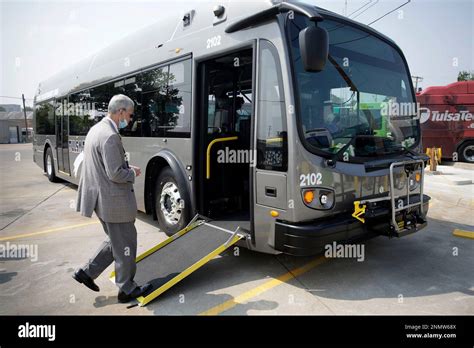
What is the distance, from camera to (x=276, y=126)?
11.2 ft

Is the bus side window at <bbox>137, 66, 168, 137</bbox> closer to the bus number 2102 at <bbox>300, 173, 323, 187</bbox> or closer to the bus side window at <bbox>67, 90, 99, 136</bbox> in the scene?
the bus side window at <bbox>67, 90, 99, 136</bbox>

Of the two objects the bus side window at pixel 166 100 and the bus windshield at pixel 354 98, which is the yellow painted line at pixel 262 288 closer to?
the bus windshield at pixel 354 98

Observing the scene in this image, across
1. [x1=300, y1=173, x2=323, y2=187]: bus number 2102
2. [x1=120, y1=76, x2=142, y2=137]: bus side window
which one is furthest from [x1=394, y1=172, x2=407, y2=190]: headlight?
[x1=120, y1=76, x2=142, y2=137]: bus side window

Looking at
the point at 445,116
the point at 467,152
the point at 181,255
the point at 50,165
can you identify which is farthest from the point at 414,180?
the point at 467,152

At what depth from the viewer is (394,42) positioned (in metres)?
4.41

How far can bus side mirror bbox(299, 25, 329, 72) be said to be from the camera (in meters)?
2.99

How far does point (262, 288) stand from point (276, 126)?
174 centimetres

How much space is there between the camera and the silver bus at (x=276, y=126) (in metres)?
3.29

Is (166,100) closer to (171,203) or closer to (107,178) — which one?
(171,203)

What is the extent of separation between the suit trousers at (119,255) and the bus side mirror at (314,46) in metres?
2.31

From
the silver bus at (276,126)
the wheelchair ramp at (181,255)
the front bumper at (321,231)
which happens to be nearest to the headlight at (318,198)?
the silver bus at (276,126)
